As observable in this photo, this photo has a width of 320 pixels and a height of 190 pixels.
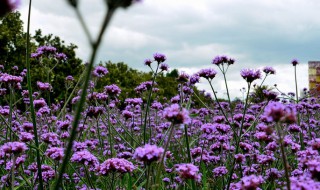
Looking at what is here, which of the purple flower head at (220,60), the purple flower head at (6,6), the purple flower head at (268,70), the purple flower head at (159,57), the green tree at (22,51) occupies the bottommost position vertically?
the purple flower head at (6,6)

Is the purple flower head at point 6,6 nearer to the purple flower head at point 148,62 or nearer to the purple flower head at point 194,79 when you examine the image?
the purple flower head at point 194,79

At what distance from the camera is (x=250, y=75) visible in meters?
3.88

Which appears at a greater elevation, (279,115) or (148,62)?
(148,62)

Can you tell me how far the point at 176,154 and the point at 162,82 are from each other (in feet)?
87.4

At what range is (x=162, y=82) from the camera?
34094 millimetres

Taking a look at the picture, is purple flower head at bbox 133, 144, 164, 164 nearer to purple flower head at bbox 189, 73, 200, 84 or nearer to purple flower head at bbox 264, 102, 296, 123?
purple flower head at bbox 264, 102, 296, 123

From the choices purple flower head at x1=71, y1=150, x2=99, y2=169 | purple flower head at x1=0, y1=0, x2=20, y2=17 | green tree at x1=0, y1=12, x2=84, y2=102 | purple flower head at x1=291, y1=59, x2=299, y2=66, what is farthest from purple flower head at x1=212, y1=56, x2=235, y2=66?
green tree at x1=0, y1=12, x2=84, y2=102

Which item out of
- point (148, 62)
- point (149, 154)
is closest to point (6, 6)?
point (149, 154)

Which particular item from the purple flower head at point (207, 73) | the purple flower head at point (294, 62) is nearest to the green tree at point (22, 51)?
the purple flower head at point (294, 62)

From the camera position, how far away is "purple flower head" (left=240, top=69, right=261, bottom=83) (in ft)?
12.6

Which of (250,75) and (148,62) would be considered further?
(148,62)

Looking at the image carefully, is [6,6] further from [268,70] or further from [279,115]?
[268,70]

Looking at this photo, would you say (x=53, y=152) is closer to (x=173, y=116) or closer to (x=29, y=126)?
(x=29, y=126)

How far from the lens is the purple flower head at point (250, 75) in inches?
151
